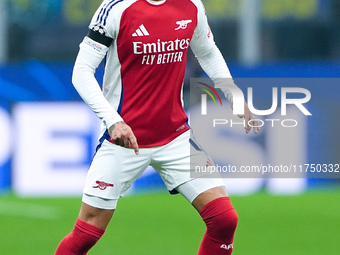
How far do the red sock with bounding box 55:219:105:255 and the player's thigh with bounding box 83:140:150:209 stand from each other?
5.2 inches

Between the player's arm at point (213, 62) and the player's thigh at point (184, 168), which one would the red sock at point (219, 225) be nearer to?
the player's thigh at point (184, 168)

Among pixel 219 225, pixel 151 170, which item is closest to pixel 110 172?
pixel 219 225

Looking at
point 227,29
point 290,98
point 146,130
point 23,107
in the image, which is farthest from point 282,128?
point 146,130

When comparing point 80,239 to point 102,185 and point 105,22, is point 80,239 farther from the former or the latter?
point 105,22

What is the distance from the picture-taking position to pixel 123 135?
4777 millimetres

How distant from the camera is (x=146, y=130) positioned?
521 centimetres

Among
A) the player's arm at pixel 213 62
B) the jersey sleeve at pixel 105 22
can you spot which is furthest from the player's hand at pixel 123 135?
the player's arm at pixel 213 62

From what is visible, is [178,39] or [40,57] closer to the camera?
[178,39]

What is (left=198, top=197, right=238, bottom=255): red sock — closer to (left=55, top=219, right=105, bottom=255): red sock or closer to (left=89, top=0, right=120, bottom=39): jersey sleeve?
(left=55, top=219, right=105, bottom=255): red sock

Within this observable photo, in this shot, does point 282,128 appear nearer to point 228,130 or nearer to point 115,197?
point 228,130

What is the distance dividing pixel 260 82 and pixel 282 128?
585mm

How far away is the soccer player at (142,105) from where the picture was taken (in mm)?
4977

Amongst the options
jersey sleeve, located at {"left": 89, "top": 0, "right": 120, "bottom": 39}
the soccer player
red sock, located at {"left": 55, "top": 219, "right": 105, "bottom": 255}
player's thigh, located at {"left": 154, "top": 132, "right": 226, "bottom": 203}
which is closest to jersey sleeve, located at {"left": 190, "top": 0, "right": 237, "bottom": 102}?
the soccer player

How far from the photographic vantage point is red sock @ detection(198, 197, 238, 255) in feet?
16.8
